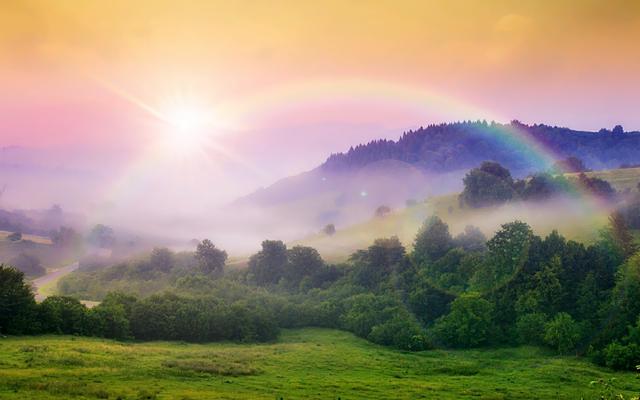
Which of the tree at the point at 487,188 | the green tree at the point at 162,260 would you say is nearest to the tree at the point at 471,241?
the tree at the point at 487,188

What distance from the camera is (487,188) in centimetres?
18900

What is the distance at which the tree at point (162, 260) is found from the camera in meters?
184

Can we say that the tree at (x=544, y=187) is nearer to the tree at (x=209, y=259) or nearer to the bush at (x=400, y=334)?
the bush at (x=400, y=334)

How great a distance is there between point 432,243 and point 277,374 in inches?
3349

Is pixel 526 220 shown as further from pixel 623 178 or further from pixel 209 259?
pixel 209 259

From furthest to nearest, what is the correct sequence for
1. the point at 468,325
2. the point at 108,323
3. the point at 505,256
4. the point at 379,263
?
the point at 379,263
the point at 505,256
the point at 468,325
the point at 108,323

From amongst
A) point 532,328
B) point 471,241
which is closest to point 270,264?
point 471,241

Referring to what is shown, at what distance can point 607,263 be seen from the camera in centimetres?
10438

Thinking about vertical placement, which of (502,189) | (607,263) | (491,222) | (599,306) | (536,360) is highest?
(502,189)

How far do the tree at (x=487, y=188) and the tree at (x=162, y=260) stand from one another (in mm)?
114810

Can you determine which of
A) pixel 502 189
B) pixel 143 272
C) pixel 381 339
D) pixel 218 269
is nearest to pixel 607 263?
pixel 381 339

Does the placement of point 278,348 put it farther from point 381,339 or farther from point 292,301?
point 292,301

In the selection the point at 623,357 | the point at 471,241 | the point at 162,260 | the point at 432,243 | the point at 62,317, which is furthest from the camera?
the point at 162,260

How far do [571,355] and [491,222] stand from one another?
93511mm
